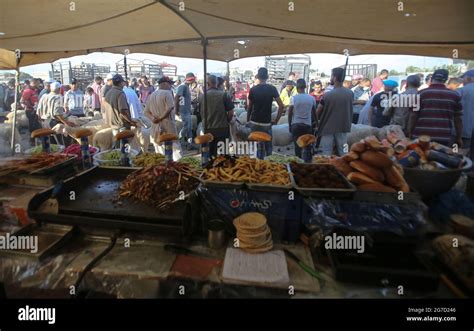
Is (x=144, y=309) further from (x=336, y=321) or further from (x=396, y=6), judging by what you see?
(x=396, y=6)

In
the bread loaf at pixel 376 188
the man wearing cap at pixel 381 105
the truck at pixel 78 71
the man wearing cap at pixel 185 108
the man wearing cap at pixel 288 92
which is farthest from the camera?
the truck at pixel 78 71

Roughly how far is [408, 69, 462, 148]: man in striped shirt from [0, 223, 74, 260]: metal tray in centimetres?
504

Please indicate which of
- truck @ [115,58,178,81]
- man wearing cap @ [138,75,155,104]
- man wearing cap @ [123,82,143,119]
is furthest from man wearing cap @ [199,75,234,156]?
truck @ [115,58,178,81]

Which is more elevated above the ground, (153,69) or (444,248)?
(153,69)

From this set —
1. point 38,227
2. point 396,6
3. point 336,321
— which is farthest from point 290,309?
point 396,6

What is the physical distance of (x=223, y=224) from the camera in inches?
82.4

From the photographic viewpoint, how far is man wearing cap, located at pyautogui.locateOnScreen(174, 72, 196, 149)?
746 centimetres

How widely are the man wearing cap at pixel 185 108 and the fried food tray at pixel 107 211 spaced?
5.08 m

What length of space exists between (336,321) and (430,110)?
13.4 ft

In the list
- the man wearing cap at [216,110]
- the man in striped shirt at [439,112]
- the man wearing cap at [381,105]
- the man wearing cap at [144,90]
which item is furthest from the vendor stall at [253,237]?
the man wearing cap at [144,90]

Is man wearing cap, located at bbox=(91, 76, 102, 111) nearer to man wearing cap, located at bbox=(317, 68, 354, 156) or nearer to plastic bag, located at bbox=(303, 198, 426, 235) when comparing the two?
man wearing cap, located at bbox=(317, 68, 354, 156)

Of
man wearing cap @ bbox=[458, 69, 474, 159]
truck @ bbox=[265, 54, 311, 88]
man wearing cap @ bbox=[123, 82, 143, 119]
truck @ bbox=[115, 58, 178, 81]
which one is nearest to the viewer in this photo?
man wearing cap @ bbox=[458, 69, 474, 159]

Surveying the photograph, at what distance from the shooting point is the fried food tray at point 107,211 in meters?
2.03

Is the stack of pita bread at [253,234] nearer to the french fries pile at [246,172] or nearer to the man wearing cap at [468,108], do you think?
the french fries pile at [246,172]
